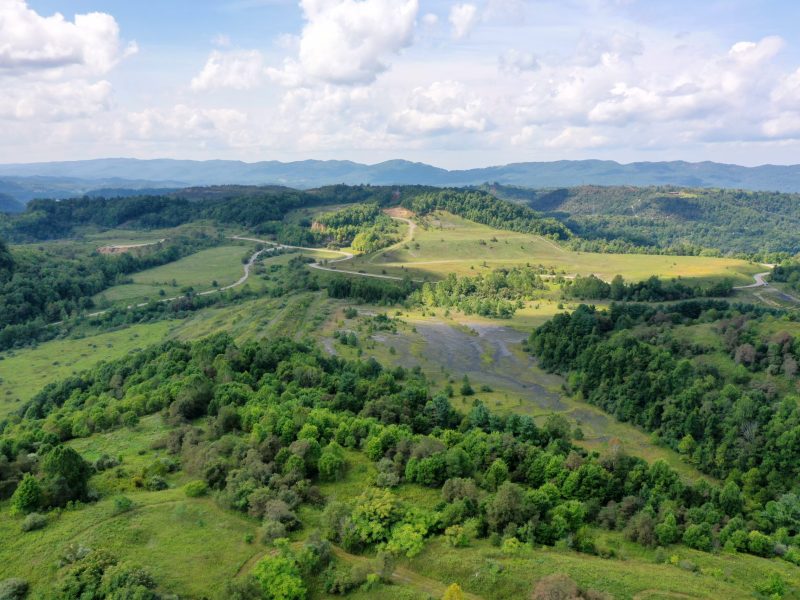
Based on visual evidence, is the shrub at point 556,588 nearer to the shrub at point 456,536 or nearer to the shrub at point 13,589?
the shrub at point 456,536

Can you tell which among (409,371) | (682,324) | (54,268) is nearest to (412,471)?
(409,371)

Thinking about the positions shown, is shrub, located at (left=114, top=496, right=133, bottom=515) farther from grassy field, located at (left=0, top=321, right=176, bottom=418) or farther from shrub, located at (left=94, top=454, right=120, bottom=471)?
grassy field, located at (left=0, top=321, right=176, bottom=418)

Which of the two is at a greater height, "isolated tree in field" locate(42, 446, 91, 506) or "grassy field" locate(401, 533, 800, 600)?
"isolated tree in field" locate(42, 446, 91, 506)

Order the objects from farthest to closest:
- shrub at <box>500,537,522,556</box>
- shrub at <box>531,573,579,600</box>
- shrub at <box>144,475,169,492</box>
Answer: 1. shrub at <box>144,475,169,492</box>
2. shrub at <box>500,537,522,556</box>
3. shrub at <box>531,573,579,600</box>

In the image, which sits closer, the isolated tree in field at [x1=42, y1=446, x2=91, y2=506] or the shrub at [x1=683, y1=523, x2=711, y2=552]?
the isolated tree in field at [x1=42, y1=446, x2=91, y2=506]

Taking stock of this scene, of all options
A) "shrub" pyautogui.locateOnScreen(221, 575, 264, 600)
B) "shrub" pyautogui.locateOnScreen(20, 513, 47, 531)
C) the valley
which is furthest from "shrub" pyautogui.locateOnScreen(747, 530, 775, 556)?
"shrub" pyautogui.locateOnScreen(20, 513, 47, 531)

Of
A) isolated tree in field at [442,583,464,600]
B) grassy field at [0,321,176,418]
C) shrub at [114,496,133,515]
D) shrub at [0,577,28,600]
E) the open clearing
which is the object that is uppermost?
isolated tree in field at [442,583,464,600]

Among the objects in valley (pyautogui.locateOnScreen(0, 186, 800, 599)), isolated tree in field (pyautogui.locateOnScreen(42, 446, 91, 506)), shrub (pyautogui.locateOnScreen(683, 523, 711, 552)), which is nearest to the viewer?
valley (pyautogui.locateOnScreen(0, 186, 800, 599))

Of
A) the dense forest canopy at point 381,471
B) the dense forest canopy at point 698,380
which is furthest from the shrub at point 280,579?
the dense forest canopy at point 698,380
